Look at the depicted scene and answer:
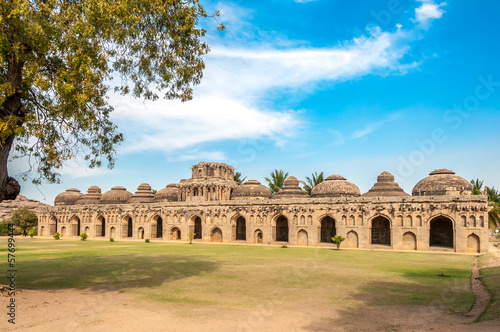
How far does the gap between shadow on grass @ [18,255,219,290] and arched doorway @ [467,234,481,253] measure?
70.9ft

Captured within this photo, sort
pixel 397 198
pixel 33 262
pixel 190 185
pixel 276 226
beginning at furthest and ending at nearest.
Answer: pixel 190 185 < pixel 276 226 < pixel 397 198 < pixel 33 262

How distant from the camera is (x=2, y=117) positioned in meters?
11.3

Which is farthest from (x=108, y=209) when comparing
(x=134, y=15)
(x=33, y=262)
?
(x=134, y=15)

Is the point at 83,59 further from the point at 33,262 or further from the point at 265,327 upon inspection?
the point at 33,262

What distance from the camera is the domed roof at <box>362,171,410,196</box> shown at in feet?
123

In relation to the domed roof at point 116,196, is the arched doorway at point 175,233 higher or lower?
lower

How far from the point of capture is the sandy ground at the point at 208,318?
8.59m

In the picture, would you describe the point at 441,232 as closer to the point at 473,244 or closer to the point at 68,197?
the point at 473,244

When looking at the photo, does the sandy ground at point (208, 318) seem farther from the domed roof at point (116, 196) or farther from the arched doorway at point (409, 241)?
the domed roof at point (116, 196)

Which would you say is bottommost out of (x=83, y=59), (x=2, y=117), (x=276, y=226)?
(x=276, y=226)

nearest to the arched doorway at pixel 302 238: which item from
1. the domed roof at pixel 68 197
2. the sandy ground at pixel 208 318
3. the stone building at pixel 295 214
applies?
the stone building at pixel 295 214

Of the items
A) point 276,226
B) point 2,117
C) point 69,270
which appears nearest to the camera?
point 2,117

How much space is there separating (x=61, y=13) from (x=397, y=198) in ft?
95.5

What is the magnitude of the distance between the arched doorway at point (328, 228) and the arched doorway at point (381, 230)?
4.20 metres
